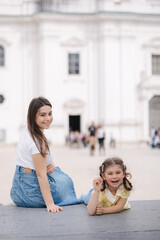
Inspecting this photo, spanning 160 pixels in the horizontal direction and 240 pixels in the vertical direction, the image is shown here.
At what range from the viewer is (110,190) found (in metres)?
4.44

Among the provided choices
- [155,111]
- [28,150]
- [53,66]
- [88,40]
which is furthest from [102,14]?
[28,150]

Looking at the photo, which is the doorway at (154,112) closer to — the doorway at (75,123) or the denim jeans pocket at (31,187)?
the doorway at (75,123)

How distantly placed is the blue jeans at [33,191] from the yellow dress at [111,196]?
0.41 m

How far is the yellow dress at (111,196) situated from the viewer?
4379 mm

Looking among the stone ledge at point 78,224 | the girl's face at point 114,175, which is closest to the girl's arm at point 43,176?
the stone ledge at point 78,224

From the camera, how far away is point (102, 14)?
1047 inches

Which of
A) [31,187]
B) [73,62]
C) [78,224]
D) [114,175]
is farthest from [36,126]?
[73,62]

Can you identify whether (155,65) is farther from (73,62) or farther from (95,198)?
(95,198)

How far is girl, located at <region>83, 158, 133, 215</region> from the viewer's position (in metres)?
4.15

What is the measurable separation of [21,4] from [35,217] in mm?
25225

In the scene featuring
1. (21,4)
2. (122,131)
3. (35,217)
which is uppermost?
(21,4)

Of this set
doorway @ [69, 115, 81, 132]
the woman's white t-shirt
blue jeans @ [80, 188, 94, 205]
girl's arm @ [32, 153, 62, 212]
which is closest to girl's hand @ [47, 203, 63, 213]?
girl's arm @ [32, 153, 62, 212]

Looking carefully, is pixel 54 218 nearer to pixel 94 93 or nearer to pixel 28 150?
pixel 28 150

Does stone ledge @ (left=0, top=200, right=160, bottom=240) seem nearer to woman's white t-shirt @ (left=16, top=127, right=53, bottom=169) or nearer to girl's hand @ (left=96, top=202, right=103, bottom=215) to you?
girl's hand @ (left=96, top=202, right=103, bottom=215)
